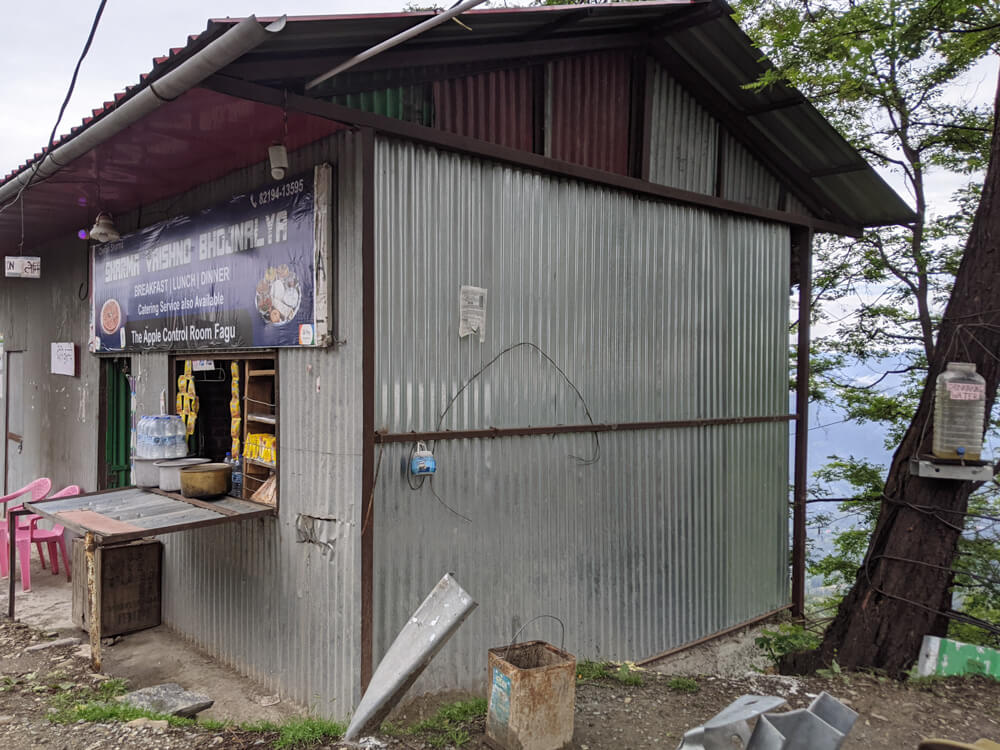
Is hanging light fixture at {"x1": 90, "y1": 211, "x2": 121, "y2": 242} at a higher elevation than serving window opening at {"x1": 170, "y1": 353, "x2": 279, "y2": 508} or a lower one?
higher

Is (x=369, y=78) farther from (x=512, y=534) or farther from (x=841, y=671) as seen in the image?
(x=841, y=671)

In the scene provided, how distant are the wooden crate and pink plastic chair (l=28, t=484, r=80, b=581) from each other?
1.53m

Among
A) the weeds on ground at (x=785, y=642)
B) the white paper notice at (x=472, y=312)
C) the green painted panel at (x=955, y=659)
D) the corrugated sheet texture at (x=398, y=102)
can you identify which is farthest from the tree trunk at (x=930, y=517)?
the corrugated sheet texture at (x=398, y=102)

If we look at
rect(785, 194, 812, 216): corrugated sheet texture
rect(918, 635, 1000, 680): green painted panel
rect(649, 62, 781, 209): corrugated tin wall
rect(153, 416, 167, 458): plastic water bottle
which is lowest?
rect(918, 635, 1000, 680): green painted panel

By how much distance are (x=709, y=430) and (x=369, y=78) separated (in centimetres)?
453

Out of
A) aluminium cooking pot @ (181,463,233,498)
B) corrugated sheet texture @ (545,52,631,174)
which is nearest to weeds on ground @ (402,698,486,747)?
aluminium cooking pot @ (181,463,233,498)

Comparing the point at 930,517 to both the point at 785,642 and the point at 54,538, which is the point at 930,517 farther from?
the point at 54,538

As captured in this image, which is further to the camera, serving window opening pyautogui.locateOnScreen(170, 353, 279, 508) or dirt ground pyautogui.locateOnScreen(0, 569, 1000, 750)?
serving window opening pyautogui.locateOnScreen(170, 353, 279, 508)

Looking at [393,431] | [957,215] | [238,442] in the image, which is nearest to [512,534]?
[393,431]

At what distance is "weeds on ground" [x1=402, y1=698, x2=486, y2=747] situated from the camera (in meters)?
4.15

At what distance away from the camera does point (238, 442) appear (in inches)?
238

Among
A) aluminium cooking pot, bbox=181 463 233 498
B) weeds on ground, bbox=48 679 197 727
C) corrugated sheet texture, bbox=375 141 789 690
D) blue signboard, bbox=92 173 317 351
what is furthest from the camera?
aluminium cooking pot, bbox=181 463 233 498

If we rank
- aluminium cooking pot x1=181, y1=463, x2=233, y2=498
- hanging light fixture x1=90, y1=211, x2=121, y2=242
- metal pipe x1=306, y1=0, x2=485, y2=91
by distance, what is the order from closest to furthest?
metal pipe x1=306, y1=0, x2=485, y2=91
aluminium cooking pot x1=181, y1=463, x2=233, y2=498
hanging light fixture x1=90, y1=211, x2=121, y2=242

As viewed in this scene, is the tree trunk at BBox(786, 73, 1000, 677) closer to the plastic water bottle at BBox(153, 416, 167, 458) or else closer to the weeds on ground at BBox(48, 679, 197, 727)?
the weeds on ground at BBox(48, 679, 197, 727)
